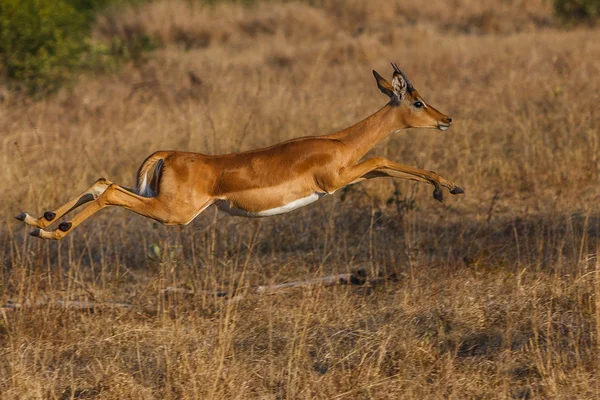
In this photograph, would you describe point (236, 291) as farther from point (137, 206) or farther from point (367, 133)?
point (367, 133)

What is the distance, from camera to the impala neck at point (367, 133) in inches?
234

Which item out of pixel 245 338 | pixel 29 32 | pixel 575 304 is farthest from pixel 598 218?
pixel 29 32

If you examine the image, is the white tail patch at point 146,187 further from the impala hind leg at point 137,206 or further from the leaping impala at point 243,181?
the impala hind leg at point 137,206

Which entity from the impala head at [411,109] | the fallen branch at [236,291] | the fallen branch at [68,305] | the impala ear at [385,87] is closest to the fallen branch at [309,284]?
the fallen branch at [236,291]

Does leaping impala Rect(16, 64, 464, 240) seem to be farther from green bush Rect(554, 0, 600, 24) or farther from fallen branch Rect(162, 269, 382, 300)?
green bush Rect(554, 0, 600, 24)

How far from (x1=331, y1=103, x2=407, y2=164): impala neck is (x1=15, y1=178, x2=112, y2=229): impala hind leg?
4.84ft

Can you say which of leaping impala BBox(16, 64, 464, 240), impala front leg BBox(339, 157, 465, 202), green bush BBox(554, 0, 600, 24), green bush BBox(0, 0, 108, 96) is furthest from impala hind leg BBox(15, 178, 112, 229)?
green bush BBox(554, 0, 600, 24)

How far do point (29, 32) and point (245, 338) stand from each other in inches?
332

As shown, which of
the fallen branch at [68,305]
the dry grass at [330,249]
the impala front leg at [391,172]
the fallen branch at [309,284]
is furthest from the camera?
the fallen branch at [309,284]

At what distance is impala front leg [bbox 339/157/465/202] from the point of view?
5.79 metres

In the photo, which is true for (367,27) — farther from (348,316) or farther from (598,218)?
(348,316)

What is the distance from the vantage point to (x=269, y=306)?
19.9 ft

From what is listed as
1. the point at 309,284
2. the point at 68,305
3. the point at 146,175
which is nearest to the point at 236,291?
the point at 309,284

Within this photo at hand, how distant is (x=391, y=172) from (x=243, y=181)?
95 cm
